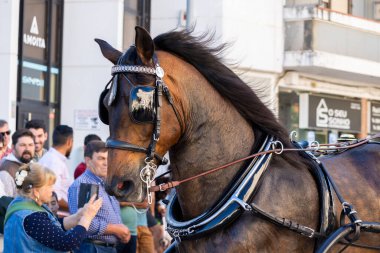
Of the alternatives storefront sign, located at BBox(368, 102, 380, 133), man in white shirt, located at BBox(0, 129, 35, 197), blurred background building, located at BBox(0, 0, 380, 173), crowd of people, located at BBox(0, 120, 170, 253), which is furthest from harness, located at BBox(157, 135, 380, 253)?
storefront sign, located at BBox(368, 102, 380, 133)

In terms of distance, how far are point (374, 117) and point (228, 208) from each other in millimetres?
20200

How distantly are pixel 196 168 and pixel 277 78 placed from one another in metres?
15.7

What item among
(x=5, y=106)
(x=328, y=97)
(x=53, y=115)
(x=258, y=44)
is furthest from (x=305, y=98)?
(x=5, y=106)

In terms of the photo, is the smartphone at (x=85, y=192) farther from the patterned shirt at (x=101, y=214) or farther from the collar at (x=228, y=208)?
the collar at (x=228, y=208)

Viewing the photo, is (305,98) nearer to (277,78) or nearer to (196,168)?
(277,78)

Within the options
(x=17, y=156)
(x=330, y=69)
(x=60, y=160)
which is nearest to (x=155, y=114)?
(x=17, y=156)

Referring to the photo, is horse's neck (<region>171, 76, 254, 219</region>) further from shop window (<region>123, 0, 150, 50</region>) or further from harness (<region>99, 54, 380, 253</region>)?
Result: shop window (<region>123, 0, 150, 50</region>)

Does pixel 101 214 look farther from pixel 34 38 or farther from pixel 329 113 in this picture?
pixel 329 113

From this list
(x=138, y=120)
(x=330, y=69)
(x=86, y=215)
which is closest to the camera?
(x=138, y=120)

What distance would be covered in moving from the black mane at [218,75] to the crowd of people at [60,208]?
3.60 ft

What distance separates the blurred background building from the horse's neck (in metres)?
9.46

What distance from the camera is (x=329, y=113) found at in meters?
23.1

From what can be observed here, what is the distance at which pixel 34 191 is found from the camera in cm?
713

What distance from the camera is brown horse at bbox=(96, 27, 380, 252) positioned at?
5.11 m
